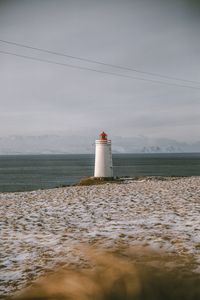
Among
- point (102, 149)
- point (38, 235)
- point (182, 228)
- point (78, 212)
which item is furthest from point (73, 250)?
point (102, 149)

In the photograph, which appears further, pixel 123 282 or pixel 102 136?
pixel 102 136

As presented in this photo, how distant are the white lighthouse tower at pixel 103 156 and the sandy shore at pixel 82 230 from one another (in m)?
15.2

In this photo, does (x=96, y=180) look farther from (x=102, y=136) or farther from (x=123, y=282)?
(x=123, y=282)

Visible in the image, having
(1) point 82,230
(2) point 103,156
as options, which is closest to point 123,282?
(1) point 82,230

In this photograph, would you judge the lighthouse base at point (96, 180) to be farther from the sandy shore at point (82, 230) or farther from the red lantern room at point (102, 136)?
the sandy shore at point (82, 230)

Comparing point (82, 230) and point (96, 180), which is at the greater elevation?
point (82, 230)

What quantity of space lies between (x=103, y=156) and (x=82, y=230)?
2075 centimetres

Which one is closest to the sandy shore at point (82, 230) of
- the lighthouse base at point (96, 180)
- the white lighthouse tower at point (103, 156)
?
the lighthouse base at point (96, 180)

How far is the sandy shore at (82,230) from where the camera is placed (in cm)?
715

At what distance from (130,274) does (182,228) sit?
3.84 meters

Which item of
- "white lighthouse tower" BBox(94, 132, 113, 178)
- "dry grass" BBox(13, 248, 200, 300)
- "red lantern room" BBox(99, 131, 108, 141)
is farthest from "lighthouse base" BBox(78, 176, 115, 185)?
"dry grass" BBox(13, 248, 200, 300)

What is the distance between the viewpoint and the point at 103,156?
30.5 metres

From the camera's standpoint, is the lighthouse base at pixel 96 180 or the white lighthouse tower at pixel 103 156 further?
the white lighthouse tower at pixel 103 156

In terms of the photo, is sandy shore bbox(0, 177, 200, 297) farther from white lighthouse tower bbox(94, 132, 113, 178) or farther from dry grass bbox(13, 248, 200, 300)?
white lighthouse tower bbox(94, 132, 113, 178)
